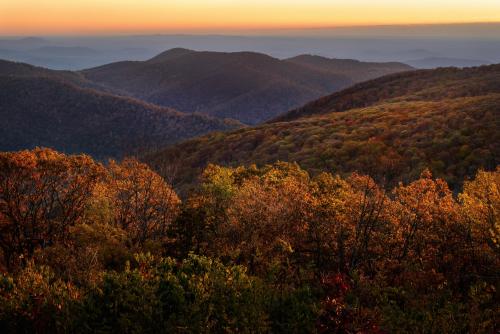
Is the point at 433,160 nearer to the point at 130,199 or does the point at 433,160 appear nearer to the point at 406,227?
the point at 406,227

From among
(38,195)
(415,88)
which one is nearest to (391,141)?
(38,195)

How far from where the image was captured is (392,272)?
76.6 ft

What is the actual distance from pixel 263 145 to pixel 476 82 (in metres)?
64.9

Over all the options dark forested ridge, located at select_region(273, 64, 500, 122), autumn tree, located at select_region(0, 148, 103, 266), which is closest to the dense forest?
autumn tree, located at select_region(0, 148, 103, 266)

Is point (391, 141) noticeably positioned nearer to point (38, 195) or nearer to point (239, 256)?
point (239, 256)

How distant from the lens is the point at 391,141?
71000 mm

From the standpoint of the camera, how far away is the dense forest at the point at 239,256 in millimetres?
17188

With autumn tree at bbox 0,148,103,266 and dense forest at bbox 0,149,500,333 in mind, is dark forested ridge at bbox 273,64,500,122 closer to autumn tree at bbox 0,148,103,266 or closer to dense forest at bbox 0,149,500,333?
dense forest at bbox 0,149,500,333

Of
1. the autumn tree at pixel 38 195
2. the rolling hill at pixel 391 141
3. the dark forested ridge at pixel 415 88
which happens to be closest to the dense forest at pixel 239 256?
the autumn tree at pixel 38 195

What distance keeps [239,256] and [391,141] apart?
5205 centimetres

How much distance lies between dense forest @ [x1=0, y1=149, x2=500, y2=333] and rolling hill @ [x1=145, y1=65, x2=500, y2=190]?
5.56m

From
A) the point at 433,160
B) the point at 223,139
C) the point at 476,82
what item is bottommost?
the point at 223,139

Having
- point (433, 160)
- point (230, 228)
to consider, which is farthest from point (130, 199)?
point (433, 160)

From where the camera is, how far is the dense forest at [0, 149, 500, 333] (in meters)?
17.2
